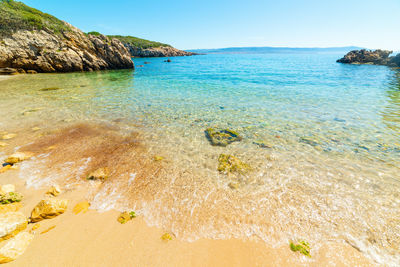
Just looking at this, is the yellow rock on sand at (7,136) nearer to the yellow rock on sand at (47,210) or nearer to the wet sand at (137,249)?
the wet sand at (137,249)

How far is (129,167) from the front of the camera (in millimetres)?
5711

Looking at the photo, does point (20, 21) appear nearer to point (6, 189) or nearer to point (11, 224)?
point (6, 189)

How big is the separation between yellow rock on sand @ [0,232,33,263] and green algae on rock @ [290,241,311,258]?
550cm

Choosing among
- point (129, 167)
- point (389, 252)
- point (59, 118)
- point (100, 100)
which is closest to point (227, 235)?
point (389, 252)

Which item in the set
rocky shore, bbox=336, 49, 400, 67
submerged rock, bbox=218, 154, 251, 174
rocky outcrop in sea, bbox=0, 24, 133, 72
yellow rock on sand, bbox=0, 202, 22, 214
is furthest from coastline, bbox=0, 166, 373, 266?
rocky shore, bbox=336, 49, 400, 67

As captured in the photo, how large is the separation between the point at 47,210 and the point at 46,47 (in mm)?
43590

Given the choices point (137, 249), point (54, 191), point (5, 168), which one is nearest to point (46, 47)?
point (5, 168)

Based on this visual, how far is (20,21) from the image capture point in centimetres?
3022

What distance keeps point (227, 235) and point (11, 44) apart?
4525cm

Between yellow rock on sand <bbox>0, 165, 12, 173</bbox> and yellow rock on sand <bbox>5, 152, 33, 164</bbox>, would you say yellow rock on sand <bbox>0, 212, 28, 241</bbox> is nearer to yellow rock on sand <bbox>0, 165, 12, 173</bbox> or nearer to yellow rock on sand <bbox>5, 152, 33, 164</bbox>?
yellow rock on sand <bbox>0, 165, 12, 173</bbox>

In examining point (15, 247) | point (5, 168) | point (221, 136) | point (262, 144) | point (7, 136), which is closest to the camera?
point (15, 247)

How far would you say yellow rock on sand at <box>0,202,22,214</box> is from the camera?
3783mm

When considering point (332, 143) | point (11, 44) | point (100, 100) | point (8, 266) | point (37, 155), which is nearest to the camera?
point (8, 266)

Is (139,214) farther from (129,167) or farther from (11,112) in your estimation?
(11,112)
